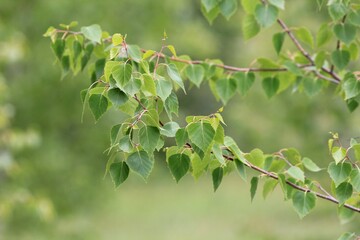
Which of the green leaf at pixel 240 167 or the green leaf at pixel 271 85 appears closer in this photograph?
the green leaf at pixel 240 167

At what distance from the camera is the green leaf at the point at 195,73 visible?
140 inches

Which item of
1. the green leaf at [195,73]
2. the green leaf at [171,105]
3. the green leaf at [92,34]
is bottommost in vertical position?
the green leaf at [171,105]

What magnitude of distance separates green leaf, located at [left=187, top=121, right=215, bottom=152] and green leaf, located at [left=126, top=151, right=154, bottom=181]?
15 centimetres

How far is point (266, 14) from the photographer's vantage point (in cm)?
323

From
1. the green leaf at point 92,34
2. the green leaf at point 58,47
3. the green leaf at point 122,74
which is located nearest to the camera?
the green leaf at point 122,74

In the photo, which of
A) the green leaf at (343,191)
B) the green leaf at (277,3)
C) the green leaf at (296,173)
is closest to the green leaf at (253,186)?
the green leaf at (296,173)

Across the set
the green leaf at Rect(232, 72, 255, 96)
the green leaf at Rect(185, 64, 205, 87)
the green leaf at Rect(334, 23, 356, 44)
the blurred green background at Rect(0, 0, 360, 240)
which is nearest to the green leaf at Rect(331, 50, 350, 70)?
the green leaf at Rect(334, 23, 356, 44)

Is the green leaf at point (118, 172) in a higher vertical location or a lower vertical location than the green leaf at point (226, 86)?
lower

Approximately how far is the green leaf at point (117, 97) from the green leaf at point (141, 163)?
0.17 m

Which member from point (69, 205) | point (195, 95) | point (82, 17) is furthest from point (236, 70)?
point (195, 95)

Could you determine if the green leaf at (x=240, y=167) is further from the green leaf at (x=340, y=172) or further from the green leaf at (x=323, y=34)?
the green leaf at (x=323, y=34)

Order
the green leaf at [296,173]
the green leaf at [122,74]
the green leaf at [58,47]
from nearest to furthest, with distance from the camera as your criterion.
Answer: the green leaf at [122,74], the green leaf at [296,173], the green leaf at [58,47]

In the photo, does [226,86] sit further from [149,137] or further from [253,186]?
[149,137]

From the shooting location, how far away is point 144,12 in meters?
11.2
